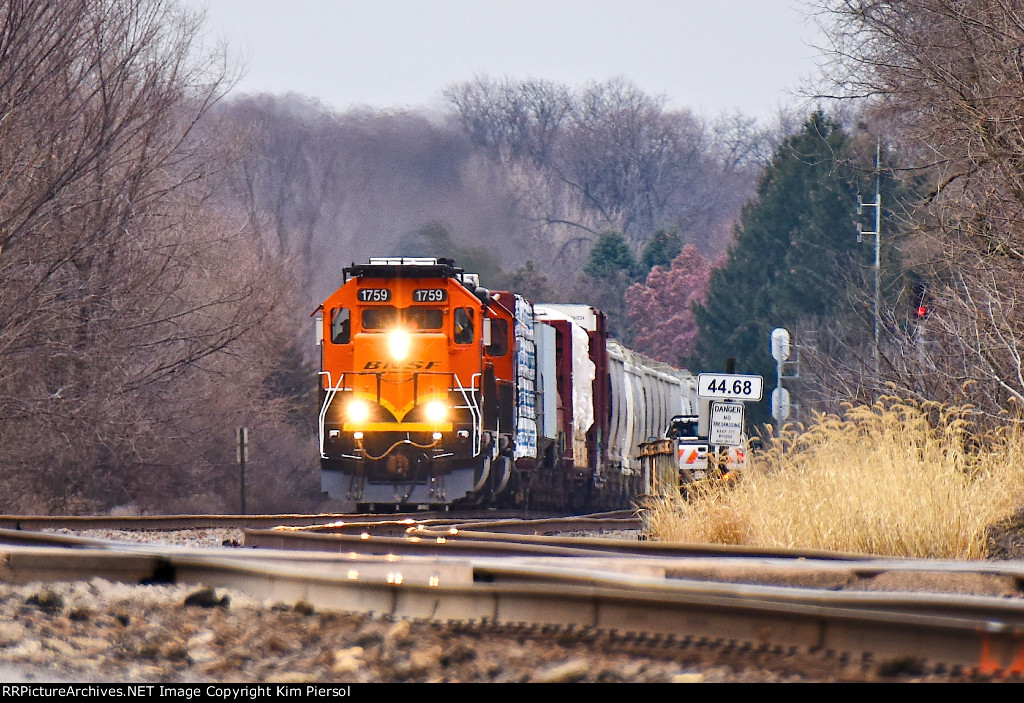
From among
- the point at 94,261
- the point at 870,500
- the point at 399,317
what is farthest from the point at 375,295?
the point at 870,500

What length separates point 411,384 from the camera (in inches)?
734

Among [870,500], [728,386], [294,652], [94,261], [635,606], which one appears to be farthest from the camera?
[94,261]

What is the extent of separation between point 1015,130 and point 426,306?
753 cm

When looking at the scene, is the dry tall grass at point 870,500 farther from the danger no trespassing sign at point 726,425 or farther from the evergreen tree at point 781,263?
the evergreen tree at point 781,263

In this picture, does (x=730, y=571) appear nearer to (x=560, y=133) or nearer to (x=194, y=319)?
(x=194, y=319)

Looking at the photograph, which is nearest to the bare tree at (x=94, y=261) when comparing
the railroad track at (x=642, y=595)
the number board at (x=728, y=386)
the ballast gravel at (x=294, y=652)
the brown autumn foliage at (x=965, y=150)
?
the number board at (x=728, y=386)

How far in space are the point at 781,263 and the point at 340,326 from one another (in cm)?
4188

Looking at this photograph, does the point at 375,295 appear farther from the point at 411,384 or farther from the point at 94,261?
the point at 94,261

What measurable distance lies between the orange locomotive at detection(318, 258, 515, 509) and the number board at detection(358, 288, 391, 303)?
0.01 m

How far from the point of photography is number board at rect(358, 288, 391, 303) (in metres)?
18.6

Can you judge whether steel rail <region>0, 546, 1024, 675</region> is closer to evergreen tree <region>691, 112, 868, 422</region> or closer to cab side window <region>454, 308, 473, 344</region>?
cab side window <region>454, 308, 473, 344</region>

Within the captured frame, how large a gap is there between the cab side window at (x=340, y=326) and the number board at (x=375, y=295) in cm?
41

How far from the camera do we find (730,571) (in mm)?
6996

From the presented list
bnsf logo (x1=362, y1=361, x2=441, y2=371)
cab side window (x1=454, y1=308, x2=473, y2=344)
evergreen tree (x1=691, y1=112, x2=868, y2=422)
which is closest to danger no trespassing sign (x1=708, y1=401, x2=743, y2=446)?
cab side window (x1=454, y1=308, x2=473, y2=344)
